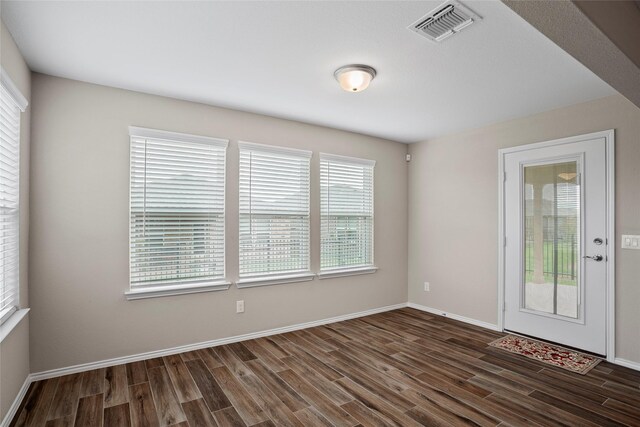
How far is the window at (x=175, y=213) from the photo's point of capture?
3229 mm

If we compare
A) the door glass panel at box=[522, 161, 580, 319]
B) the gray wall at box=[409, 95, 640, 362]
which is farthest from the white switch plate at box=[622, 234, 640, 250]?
the door glass panel at box=[522, 161, 580, 319]

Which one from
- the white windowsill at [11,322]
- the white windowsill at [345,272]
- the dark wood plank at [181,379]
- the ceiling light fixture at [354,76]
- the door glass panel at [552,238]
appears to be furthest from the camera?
the white windowsill at [345,272]

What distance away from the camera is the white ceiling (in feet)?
6.70

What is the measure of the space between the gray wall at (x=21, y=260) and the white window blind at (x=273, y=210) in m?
1.82

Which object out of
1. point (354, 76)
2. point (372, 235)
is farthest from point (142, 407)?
point (372, 235)

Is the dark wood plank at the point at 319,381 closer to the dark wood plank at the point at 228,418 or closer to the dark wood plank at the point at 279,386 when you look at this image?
the dark wood plank at the point at 279,386

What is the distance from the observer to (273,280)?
3951 millimetres

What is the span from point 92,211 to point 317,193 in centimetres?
243

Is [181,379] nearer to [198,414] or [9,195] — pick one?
[198,414]

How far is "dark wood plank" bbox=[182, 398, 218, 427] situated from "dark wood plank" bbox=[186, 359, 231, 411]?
0.05 metres

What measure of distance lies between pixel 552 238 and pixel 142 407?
4.22 m

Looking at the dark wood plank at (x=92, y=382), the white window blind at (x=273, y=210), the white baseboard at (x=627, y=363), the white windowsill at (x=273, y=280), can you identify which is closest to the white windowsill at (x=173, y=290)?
the white windowsill at (x=273, y=280)

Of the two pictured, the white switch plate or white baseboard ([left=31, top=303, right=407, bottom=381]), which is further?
the white switch plate

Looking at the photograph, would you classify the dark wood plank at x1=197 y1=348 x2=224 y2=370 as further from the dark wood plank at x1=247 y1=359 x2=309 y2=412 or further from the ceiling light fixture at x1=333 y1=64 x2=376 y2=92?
the ceiling light fixture at x1=333 y1=64 x2=376 y2=92
